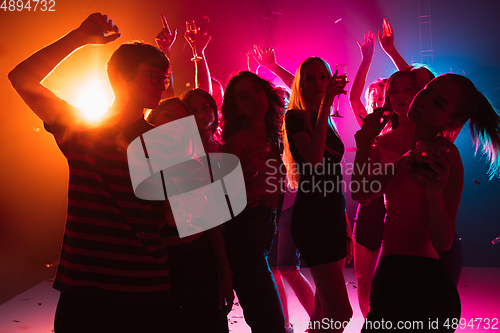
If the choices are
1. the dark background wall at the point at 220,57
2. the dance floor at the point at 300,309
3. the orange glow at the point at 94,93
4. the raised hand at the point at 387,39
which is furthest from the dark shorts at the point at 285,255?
the orange glow at the point at 94,93

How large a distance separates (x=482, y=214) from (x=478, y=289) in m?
1.24

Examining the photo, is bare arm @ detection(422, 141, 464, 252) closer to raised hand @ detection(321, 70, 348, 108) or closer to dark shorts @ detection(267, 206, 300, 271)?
raised hand @ detection(321, 70, 348, 108)

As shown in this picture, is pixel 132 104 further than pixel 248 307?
No

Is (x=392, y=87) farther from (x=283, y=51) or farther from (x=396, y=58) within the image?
(x=283, y=51)

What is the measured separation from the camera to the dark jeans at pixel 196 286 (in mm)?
1414

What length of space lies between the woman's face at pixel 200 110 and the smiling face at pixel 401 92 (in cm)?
117

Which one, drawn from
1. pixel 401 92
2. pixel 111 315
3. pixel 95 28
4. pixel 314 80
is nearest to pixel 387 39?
pixel 401 92

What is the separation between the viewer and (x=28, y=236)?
13.5 feet

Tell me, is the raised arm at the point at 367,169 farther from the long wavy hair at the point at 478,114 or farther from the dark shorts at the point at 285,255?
the dark shorts at the point at 285,255

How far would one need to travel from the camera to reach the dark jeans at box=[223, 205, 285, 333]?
1567 mm

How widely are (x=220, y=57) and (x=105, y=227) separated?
180 inches

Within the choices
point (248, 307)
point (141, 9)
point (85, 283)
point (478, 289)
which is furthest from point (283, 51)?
point (85, 283)

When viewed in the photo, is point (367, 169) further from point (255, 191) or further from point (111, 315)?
point (111, 315)
